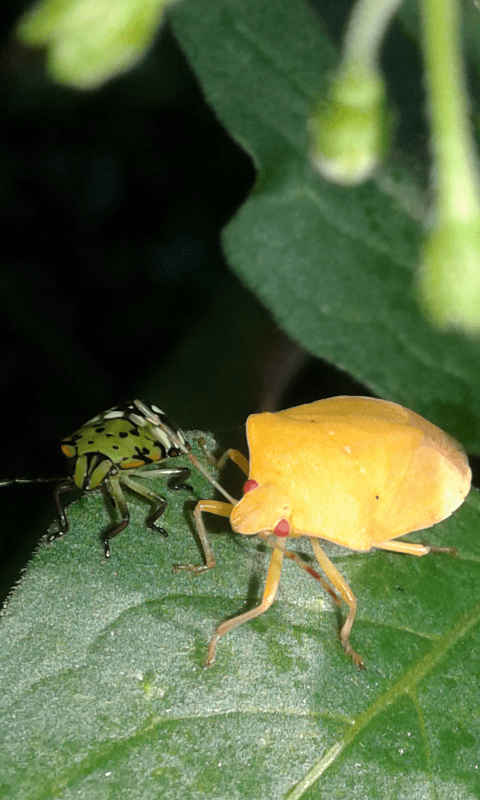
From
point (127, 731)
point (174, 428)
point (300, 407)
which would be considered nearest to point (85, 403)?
point (174, 428)

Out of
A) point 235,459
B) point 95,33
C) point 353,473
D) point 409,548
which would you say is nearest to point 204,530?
point 235,459

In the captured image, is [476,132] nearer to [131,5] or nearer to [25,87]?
[131,5]

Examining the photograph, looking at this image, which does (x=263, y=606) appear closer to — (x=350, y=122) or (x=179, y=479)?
(x=179, y=479)

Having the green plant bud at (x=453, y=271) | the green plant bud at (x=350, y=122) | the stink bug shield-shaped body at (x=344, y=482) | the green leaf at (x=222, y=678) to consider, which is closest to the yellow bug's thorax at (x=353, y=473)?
the stink bug shield-shaped body at (x=344, y=482)

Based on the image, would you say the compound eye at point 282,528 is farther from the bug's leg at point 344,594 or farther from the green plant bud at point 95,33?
the green plant bud at point 95,33

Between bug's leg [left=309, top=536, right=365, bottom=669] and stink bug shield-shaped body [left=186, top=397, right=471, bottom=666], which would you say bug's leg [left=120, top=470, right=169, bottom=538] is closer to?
stink bug shield-shaped body [left=186, top=397, right=471, bottom=666]

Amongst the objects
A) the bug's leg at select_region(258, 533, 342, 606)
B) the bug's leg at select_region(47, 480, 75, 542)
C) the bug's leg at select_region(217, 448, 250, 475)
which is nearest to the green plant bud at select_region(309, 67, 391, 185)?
the bug's leg at select_region(217, 448, 250, 475)
